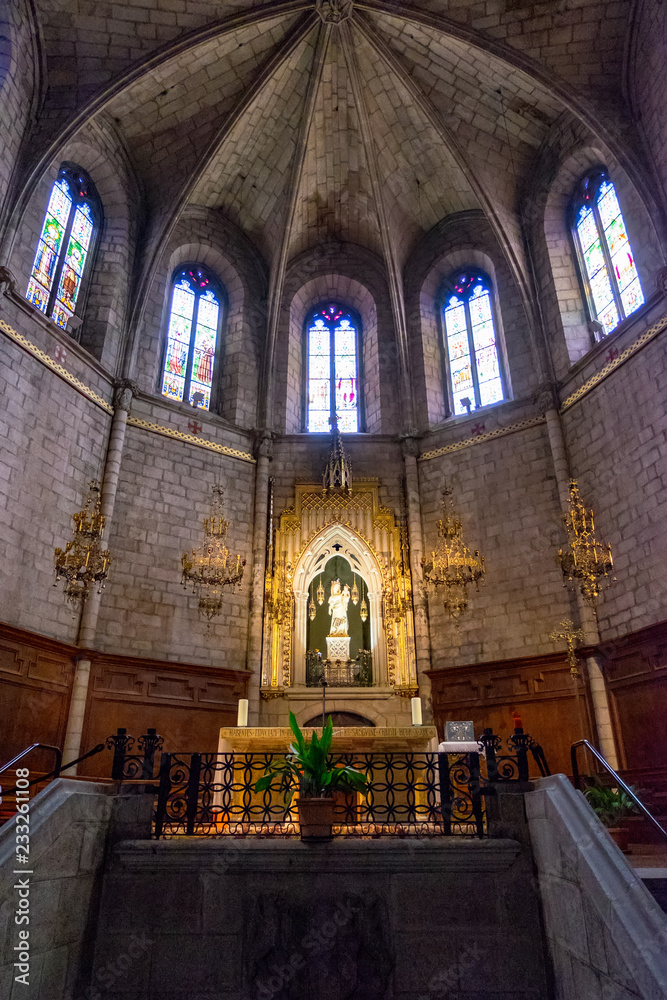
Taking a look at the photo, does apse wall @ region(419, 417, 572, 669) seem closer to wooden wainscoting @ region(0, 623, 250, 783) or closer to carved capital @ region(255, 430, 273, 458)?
carved capital @ region(255, 430, 273, 458)

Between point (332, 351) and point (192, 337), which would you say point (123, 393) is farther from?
point (332, 351)

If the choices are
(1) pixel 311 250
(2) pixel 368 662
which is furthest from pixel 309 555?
(1) pixel 311 250

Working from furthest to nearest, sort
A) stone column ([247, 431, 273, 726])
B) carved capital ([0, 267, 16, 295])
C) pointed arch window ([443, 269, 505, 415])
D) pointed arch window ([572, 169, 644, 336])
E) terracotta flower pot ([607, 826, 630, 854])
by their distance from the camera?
pointed arch window ([443, 269, 505, 415]) < stone column ([247, 431, 273, 726]) < pointed arch window ([572, 169, 644, 336]) < carved capital ([0, 267, 16, 295]) < terracotta flower pot ([607, 826, 630, 854])

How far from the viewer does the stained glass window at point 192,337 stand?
56.2 ft

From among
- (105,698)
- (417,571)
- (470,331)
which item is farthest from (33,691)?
(470,331)

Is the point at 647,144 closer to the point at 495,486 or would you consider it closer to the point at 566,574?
the point at 495,486

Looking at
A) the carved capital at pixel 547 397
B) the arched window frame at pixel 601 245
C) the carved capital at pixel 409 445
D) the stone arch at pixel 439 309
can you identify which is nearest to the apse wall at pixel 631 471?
the carved capital at pixel 547 397

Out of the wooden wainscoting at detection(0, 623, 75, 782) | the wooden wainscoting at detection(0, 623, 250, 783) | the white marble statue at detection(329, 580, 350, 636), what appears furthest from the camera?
the white marble statue at detection(329, 580, 350, 636)

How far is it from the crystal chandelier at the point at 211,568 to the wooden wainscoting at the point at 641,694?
23.9ft

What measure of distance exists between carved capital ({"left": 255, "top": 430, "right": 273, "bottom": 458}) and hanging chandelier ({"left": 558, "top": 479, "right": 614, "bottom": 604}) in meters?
7.78

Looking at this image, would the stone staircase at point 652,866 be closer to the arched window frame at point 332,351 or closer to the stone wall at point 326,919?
the stone wall at point 326,919

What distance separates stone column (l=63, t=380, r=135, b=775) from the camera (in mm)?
12203

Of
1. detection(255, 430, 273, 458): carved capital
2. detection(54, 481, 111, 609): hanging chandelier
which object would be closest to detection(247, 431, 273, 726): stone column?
detection(255, 430, 273, 458): carved capital

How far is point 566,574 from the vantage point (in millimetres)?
11430
